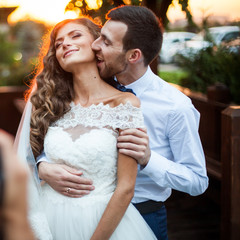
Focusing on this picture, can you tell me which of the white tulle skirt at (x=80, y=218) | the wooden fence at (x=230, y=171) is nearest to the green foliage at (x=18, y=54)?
the white tulle skirt at (x=80, y=218)

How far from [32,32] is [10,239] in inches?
1231

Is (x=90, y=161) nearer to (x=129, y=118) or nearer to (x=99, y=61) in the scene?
(x=129, y=118)

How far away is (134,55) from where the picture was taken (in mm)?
1995

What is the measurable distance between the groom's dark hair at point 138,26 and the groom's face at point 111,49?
32 millimetres

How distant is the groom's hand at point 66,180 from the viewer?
1.71 metres

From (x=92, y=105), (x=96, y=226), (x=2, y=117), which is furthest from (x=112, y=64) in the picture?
(x=2, y=117)

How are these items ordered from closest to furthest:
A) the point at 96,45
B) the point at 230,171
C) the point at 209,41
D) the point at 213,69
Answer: the point at 96,45 → the point at 230,171 → the point at 213,69 → the point at 209,41

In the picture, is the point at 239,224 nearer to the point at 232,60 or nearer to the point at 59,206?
the point at 59,206

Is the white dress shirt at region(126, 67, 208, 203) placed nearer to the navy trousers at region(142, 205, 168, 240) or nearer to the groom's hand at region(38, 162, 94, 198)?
the navy trousers at region(142, 205, 168, 240)

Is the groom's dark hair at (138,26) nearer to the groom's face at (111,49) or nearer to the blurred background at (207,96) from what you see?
the groom's face at (111,49)

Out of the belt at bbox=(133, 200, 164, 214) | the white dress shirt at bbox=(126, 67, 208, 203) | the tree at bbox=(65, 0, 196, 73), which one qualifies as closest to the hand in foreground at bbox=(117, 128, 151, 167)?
the white dress shirt at bbox=(126, 67, 208, 203)

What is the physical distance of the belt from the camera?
196cm

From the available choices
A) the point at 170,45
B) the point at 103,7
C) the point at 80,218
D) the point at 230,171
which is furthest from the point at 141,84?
the point at 170,45

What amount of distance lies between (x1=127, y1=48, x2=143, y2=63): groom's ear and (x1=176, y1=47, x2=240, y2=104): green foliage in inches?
142
